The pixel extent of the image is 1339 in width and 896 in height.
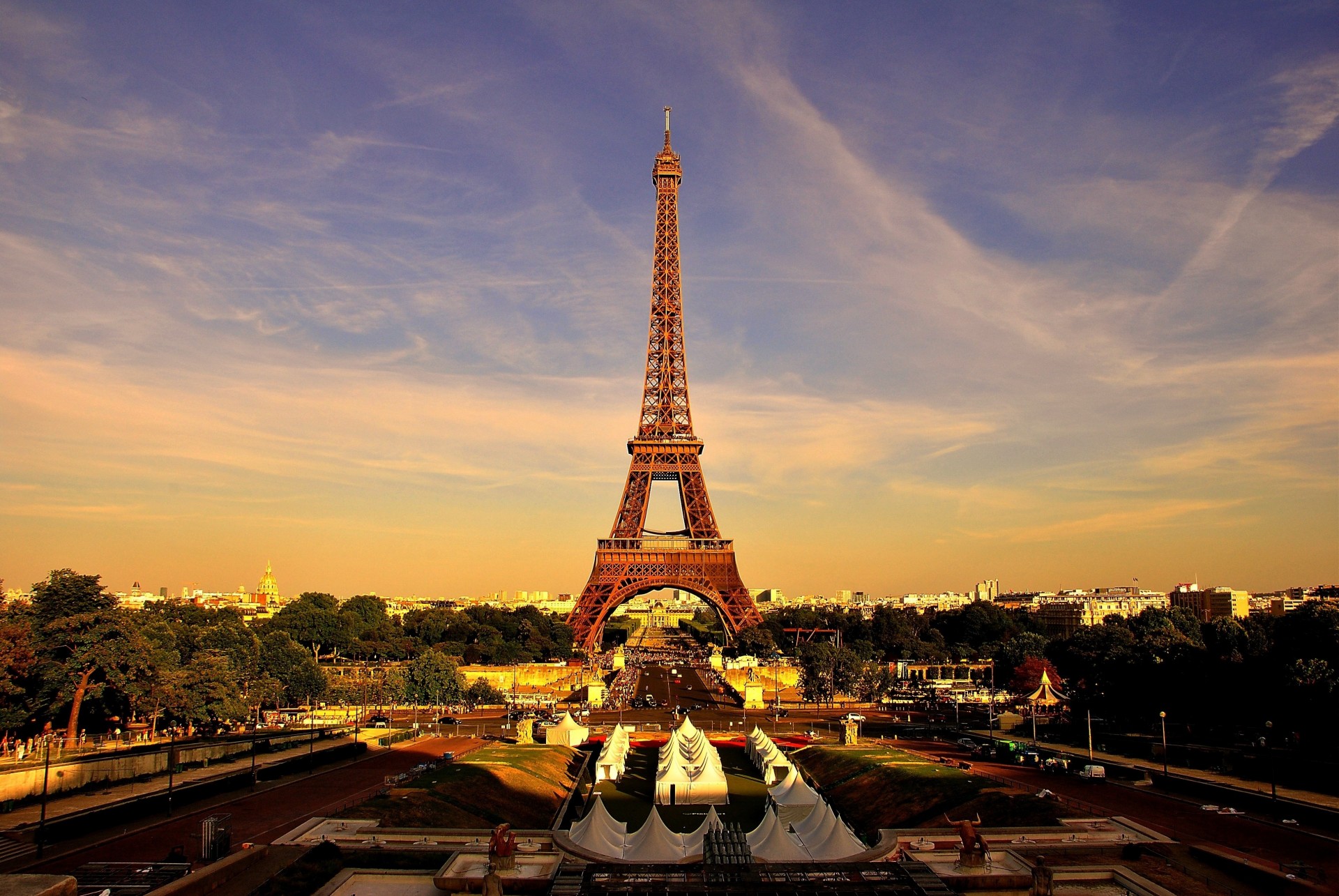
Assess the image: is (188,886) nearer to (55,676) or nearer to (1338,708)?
(55,676)

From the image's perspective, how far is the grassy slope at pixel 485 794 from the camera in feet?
134

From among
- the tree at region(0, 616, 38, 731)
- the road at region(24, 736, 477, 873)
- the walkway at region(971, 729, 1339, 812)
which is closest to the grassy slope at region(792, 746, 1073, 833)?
the walkway at region(971, 729, 1339, 812)

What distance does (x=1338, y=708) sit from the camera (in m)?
50.8

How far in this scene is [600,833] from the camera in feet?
107

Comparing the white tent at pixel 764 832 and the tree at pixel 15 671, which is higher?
the tree at pixel 15 671

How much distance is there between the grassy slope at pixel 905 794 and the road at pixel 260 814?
81.8 ft

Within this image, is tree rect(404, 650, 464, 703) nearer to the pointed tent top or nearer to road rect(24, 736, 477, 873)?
road rect(24, 736, 477, 873)

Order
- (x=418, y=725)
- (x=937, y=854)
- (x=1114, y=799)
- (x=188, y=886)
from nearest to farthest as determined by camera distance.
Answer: (x=188, y=886)
(x=937, y=854)
(x=1114, y=799)
(x=418, y=725)

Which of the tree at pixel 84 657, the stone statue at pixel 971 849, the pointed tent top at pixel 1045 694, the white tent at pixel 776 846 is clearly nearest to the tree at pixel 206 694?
the tree at pixel 84 657

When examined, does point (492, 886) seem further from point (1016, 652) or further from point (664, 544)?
point (1016, 652)

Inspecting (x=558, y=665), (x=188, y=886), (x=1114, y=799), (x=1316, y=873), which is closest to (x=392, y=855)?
(x=188, y=886)

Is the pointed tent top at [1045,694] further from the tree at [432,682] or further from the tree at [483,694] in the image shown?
the tree at [432,682]

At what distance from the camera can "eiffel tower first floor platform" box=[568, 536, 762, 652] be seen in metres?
109

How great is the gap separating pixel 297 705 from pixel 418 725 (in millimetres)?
21661
